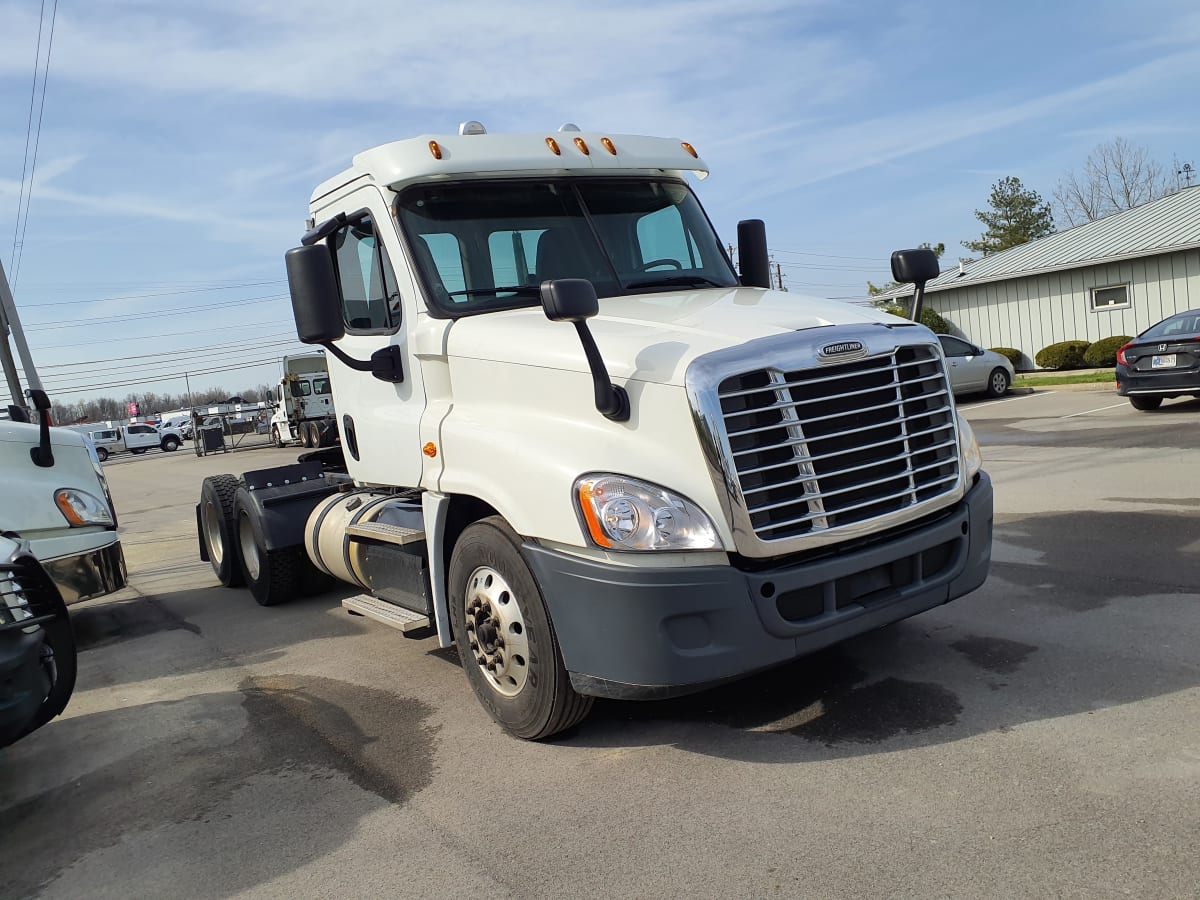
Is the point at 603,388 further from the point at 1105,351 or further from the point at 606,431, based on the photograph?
the point at 1105,351

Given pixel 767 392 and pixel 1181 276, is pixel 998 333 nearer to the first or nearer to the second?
pixel 1181 276

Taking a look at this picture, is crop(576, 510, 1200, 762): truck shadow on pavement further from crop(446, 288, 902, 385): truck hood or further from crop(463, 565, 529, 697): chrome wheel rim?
crop(446, 288, 902, 385): truck hood

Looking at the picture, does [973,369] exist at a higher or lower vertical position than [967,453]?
lower

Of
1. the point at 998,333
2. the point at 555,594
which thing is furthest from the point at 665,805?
the point at 998,333

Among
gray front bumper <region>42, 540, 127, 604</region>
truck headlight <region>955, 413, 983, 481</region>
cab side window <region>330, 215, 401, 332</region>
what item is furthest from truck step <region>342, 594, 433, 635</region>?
truck headlight <region>955, 413, 983, 481</region>

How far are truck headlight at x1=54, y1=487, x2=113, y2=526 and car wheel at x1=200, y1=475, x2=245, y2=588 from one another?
1.17m

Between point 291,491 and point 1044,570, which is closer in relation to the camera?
point 1044,570

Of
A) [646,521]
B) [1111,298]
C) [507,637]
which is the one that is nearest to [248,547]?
[507,637]

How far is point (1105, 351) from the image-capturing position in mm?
23625

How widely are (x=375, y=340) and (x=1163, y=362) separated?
12.4 m

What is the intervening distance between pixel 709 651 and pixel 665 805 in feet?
1.89

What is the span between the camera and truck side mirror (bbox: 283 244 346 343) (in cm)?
464

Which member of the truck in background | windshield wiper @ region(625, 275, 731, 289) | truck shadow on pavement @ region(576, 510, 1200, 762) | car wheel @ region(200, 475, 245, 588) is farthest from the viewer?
the truck in background

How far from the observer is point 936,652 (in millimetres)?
4844
